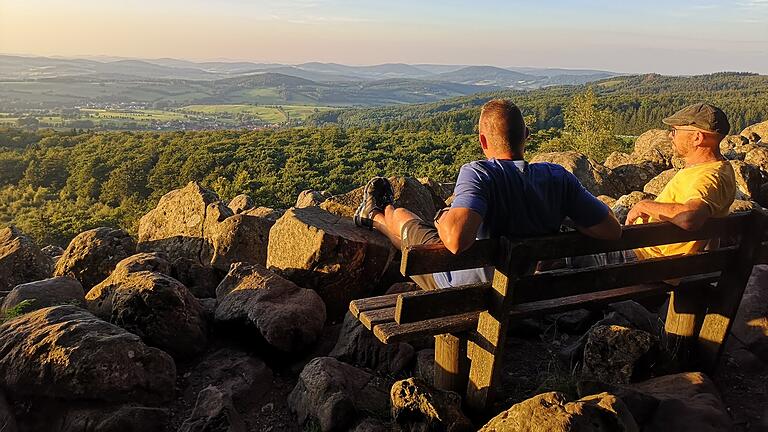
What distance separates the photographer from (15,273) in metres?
9.07

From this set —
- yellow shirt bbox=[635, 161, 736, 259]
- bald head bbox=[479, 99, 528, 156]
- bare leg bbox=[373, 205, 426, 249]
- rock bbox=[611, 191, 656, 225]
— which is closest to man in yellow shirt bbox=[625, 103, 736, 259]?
yellow shirt bbox=[635, 161, 736, 259]

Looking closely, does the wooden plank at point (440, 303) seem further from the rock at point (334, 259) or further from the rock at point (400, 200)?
the rock at point (400, 200)

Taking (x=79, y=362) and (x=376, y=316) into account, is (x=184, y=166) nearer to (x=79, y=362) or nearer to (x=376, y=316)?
(x=79, y=362)

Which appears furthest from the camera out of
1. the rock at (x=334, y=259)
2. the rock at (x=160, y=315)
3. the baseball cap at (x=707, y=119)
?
the rock at (x=334, y=259)

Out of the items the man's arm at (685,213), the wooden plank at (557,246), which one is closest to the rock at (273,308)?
the wooden plank at (557,246)

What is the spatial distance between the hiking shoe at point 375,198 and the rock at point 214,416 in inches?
106

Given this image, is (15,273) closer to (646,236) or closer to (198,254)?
(198,254)

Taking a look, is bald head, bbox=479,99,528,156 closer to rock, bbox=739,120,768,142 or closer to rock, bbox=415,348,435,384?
rock, bbox=415,348,435,384

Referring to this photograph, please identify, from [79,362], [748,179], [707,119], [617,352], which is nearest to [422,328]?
[617,352]

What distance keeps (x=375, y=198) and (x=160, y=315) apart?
9.23 feet

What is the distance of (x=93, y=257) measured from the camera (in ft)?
28.6

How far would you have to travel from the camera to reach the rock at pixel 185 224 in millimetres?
10148

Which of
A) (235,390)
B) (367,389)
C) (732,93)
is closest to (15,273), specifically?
(235,390)

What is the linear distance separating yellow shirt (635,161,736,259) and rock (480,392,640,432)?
2311 mm
